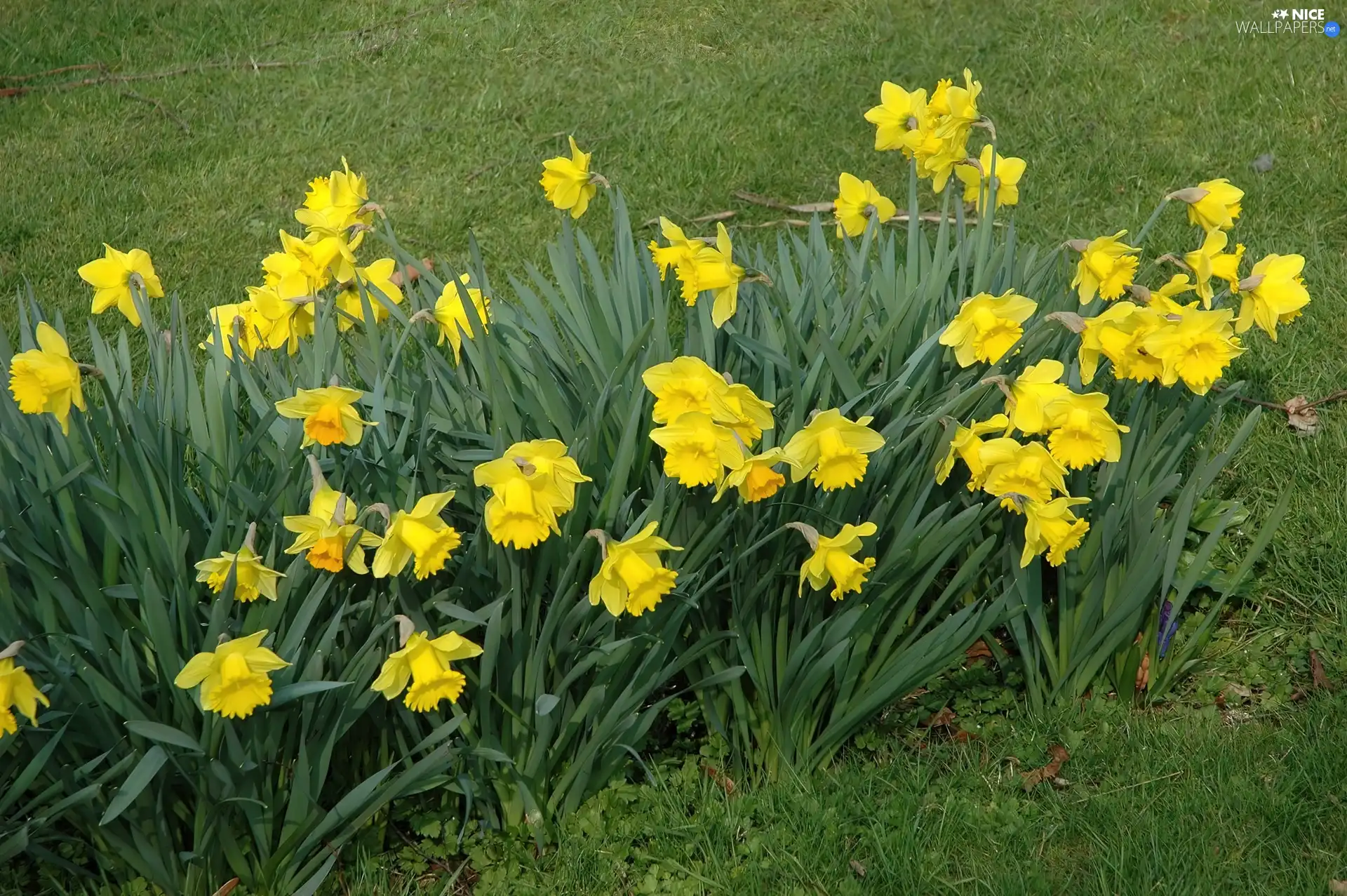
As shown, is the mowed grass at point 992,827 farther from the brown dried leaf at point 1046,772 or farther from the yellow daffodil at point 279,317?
the yellow daffodil at point 279,317

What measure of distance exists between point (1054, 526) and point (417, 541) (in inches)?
40.1

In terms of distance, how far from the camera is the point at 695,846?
221 centimetres

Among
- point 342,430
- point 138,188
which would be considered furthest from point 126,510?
point 138,188

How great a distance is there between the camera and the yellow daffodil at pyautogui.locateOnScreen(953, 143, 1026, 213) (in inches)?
105

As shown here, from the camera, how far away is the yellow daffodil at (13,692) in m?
1.68

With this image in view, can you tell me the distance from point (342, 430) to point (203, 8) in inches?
192

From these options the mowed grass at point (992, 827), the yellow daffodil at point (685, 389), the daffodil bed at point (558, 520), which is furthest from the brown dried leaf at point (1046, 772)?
the yellow daffodil at point (685, 389)

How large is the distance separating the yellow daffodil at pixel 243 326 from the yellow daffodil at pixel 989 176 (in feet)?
4.83

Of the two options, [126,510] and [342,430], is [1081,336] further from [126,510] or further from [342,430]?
[126,510]

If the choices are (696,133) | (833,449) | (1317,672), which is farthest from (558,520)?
(696,133)

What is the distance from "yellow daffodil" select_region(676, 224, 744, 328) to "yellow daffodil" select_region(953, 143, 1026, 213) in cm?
70

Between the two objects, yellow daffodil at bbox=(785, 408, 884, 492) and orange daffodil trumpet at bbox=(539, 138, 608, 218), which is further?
orange daffodil trumpet at bbox=(539, 138, 608, 218)

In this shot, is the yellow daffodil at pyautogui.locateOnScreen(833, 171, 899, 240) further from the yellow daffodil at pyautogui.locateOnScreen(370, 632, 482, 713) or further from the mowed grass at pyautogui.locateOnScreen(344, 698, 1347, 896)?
the yellow daffodil at pyautogui.locateOnScreen(370, 632, 482, 713)

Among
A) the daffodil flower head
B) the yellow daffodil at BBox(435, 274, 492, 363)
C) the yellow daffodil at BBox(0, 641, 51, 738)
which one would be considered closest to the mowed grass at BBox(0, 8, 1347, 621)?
the yellow daffodil at BBox(435, 274, 492, 363)
